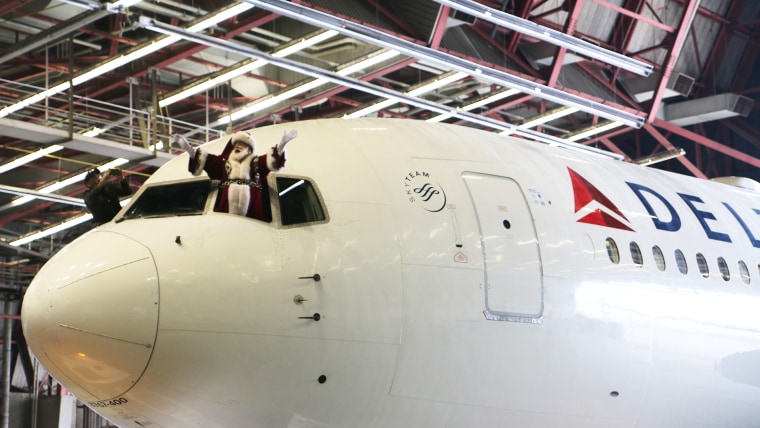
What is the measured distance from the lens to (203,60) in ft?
81.4

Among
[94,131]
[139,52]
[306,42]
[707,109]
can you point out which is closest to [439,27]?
[306,42]

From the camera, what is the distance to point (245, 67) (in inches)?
845

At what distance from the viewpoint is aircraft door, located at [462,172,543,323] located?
9117 mm

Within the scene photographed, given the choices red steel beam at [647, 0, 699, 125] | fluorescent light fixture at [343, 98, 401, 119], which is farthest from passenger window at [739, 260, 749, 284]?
fluorescent light fixture at [343, 98, 401, 119]

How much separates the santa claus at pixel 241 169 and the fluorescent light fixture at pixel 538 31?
8.19 m

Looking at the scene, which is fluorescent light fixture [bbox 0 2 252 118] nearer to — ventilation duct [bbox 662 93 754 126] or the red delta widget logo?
the red delta widget logo

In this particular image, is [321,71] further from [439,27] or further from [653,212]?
[653,212]

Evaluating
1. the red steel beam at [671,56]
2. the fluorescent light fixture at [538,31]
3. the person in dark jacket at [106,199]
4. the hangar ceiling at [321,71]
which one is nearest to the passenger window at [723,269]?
the person in dark jacket at [106,199]

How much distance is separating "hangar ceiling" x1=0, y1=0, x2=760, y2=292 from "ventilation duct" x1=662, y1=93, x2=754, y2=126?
0.04m

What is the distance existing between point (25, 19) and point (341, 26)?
8.63 meters

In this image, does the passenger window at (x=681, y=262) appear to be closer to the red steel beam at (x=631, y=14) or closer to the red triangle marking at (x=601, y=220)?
the red triangle marking at (x=601, y=220)

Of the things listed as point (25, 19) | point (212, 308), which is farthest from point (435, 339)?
point (25, 19)

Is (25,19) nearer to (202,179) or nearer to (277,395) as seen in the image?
(202,179)

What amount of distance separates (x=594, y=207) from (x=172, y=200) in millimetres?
4339
